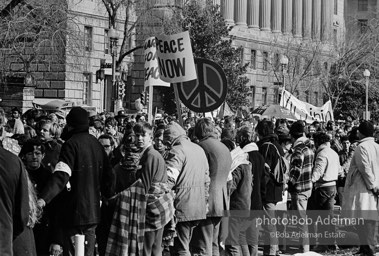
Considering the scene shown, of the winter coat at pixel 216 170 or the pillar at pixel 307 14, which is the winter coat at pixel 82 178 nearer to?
the winter coat at pixel 216 170

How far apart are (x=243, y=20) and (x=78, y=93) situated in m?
29.0

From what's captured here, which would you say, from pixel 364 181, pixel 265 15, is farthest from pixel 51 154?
pixel 265 15

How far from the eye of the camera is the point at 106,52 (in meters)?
57.9

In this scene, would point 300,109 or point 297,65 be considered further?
point 297,65

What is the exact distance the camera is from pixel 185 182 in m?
11.8

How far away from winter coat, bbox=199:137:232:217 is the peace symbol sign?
4.52ft

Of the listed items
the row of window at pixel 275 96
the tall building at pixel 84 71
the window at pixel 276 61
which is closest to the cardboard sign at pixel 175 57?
the tall building at pixel 84 71

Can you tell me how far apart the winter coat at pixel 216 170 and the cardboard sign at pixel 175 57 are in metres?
1.72

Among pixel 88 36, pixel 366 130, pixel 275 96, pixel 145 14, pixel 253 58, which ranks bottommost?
pixel 366 130

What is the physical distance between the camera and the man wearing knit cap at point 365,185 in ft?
47.6

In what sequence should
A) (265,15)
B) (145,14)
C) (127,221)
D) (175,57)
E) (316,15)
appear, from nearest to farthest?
(127,221) < (175,57) < (145,14) < (265,15) < (316,15)

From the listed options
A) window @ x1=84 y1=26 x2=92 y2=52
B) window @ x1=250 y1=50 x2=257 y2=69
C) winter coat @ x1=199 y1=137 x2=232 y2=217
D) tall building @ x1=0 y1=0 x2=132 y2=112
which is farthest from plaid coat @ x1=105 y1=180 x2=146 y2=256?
window @ x1=250 y1=50 x2=257 y2=69

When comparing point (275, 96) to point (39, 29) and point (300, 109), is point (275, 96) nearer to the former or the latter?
point (300, 109)

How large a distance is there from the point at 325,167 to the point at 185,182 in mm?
4809
